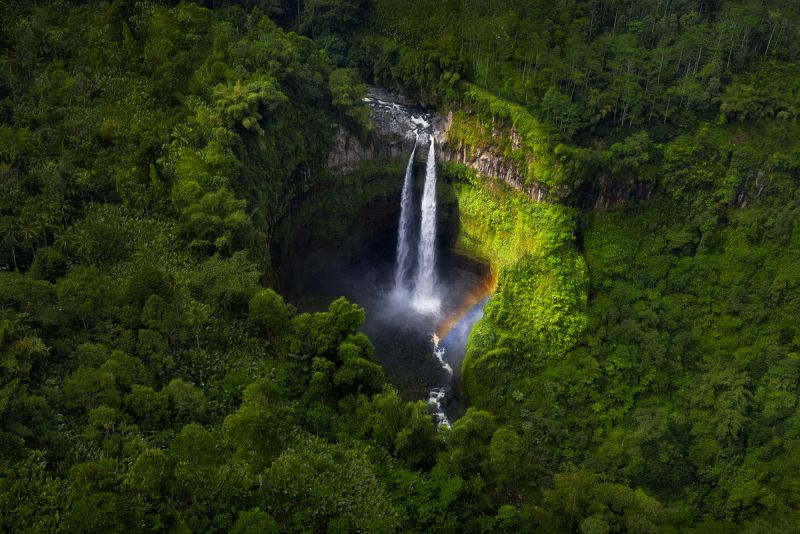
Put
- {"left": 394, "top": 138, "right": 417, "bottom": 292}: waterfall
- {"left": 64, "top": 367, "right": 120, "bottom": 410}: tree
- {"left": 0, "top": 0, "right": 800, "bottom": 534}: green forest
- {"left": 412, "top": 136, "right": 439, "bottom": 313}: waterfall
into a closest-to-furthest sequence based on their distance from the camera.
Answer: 1. {"left": 64, "top": 367, "right": 120, "bottom": 410}: tree
2. {"left": 0, "top": 0, "right": 800, "bottom": 534}: green forest
3. {"left": 412, "top": 136, "right": 439, "bottom": 313}: waterfall
4. {"left": 394, "top": 138, "right": 417, "bottom": 292}: waterfall

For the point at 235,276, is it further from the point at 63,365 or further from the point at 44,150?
the point at 44,150

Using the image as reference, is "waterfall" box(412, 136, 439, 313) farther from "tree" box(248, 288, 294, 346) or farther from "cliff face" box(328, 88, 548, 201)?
"tree" box(248, 288, 294, 346)

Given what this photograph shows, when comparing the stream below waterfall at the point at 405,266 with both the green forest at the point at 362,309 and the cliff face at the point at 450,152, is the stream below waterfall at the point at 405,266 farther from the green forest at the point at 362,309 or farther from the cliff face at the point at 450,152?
the green forest at the point at 362,309

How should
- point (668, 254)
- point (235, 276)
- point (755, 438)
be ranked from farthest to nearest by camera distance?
point (668, 254) → point (755, 438) → point (235, 276)

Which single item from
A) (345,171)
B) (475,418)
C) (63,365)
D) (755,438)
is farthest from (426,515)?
(345,171)

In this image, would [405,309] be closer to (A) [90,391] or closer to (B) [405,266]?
(B) [405,266]

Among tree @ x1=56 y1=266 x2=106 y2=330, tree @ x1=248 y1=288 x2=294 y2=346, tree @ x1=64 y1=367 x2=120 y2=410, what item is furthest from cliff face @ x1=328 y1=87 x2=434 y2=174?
tree @ x1=64 y1=367 x2=120 y2=410

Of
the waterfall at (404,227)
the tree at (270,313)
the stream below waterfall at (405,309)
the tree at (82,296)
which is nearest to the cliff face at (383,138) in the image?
the waterfall at (404,227)
